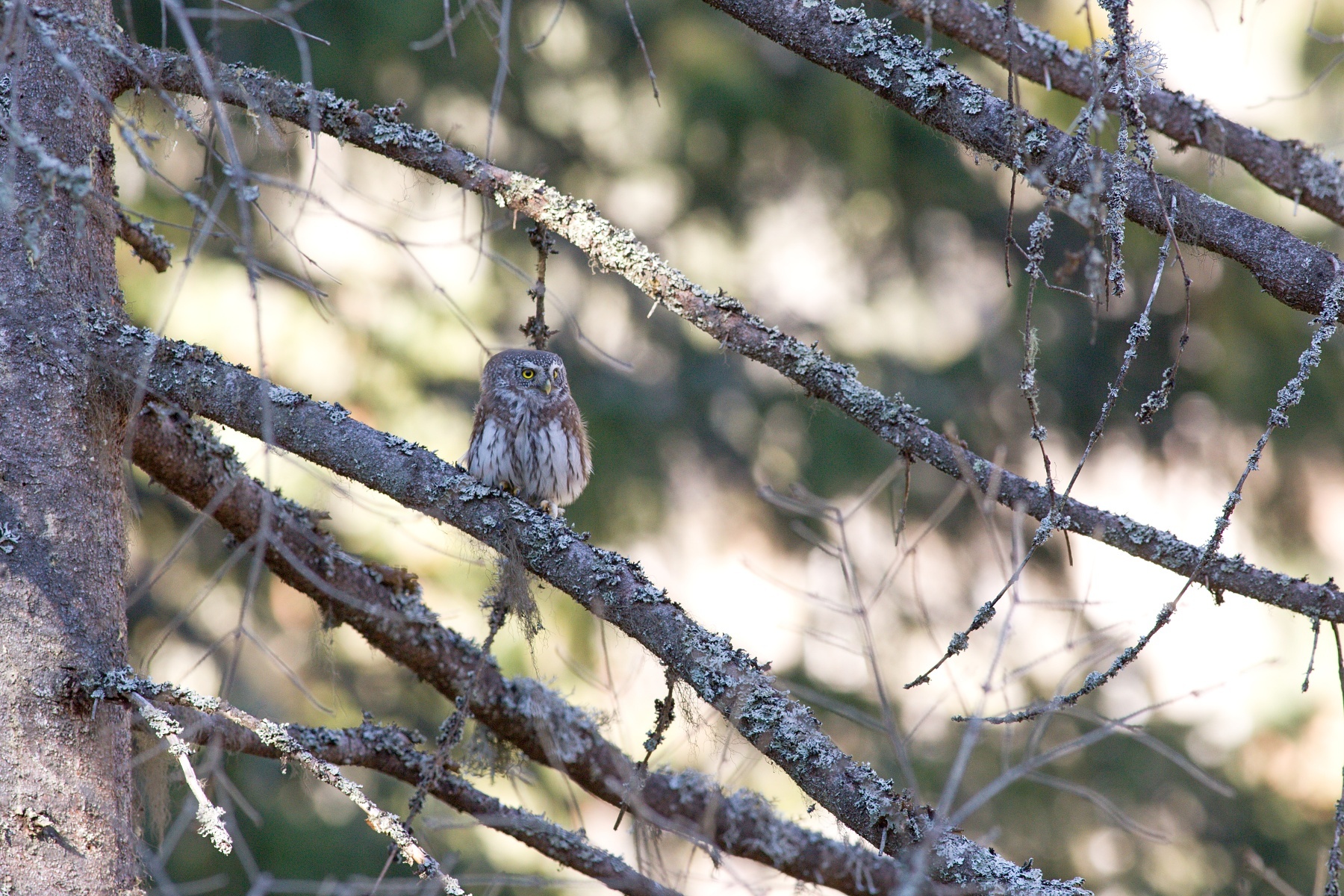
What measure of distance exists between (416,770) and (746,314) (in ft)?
5.49

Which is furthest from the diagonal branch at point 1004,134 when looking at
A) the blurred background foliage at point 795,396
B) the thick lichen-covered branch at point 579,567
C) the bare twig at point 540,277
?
the blurred background foliage at point 795,396

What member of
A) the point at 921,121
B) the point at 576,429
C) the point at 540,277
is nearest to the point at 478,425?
the point at 576,429

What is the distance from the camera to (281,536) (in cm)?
334

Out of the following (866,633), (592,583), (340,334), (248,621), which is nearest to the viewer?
(866,633)

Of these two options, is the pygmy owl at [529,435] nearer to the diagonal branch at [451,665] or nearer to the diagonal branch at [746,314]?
the diagonal branch at [451,665]

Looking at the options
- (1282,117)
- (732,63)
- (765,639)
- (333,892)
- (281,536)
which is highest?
(1282,117)

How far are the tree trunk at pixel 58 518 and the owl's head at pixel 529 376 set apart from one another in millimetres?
2235

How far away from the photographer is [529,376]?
5.07 metres

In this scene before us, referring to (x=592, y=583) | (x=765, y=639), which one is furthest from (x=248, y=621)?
(x=592, y=583)

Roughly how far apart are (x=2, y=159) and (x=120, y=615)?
3.70 ft

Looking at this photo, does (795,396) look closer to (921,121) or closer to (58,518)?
(921,121)

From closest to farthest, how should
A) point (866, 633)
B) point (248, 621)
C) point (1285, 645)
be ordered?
point (866, 633), point (248, 621), point (1285, 645)

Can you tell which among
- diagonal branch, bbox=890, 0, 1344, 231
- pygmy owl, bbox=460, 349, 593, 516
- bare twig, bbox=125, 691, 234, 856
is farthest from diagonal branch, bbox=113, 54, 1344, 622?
pygmy owl, bbox=460, 349, 593, 516

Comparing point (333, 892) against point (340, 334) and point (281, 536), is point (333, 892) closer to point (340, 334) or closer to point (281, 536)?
point (281, 536)
